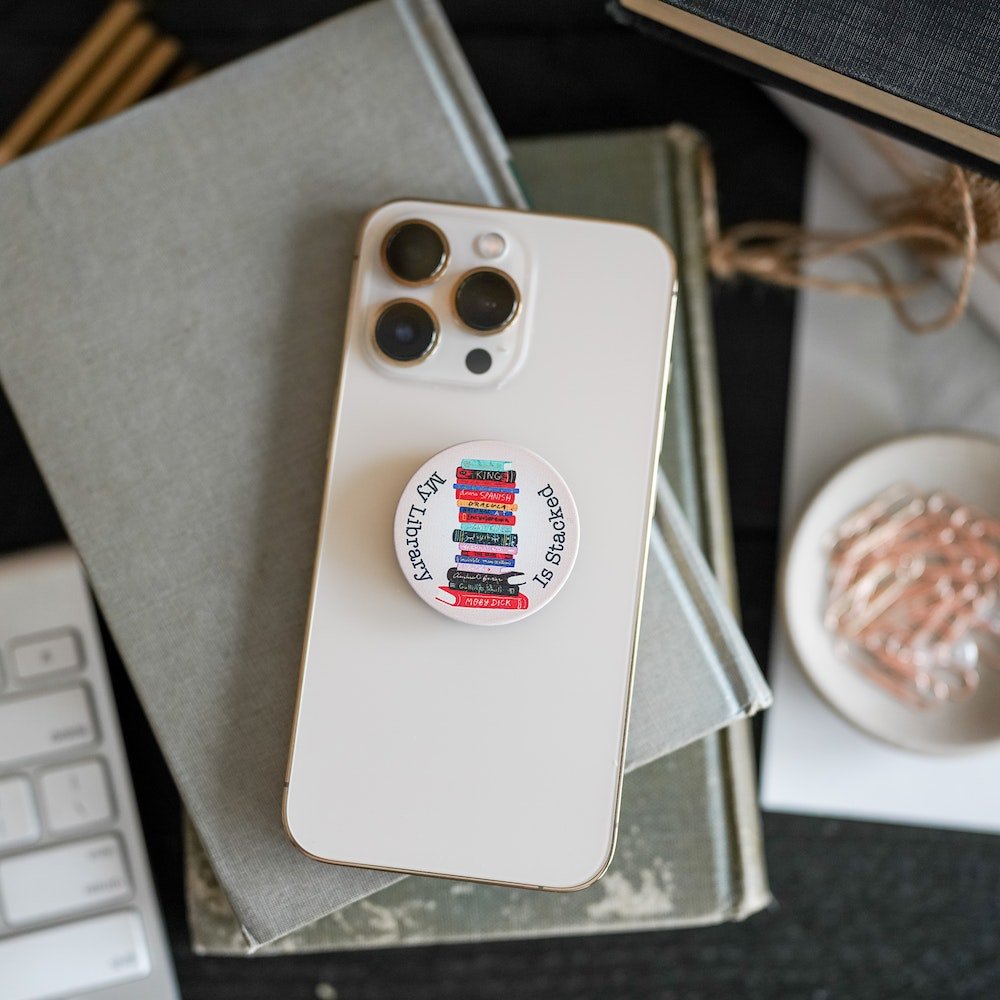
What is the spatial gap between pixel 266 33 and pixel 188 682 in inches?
13.2

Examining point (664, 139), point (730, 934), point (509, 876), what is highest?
point (664, 139)

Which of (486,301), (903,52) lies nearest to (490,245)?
(486,301)

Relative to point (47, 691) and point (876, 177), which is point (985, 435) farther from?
point (47, 691)

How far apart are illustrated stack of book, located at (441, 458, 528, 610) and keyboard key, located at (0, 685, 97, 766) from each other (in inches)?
8.0

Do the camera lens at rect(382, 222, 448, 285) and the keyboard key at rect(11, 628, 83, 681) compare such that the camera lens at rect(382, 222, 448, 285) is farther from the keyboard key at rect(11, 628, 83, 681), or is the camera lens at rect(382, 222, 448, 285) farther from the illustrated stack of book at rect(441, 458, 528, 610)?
the keyboard key at rect(11, 628, 83, 681)

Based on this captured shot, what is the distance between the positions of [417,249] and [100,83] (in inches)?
9.0

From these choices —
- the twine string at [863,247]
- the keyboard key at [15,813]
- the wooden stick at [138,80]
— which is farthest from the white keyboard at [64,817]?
the twine string at [863,247]

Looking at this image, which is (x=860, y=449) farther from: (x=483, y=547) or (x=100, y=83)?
(x=100, y=83)

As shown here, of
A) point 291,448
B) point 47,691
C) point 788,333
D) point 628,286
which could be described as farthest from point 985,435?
point 47,691

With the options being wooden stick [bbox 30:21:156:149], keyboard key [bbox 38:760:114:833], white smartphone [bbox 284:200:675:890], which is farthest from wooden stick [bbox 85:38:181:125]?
keyboard key [bbox 38:760:114:833]

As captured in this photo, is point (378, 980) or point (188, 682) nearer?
point (188, 682)

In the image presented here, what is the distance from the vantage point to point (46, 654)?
16.8 inches

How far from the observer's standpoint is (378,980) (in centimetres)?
48

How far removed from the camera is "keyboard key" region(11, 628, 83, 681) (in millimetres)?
424
